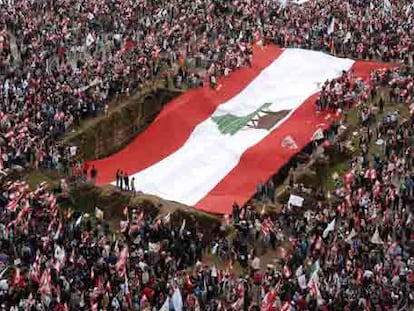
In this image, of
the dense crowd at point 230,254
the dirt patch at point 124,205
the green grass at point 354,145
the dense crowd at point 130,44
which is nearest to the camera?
the dense crowd at point 230,254

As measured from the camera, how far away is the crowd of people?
3359 centimetres

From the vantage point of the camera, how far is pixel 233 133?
49.9 metres

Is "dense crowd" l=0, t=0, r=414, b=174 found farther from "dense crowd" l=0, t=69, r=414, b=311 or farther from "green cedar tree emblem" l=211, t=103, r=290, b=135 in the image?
"dense crowd" l=0, t=69, r=414, b=311

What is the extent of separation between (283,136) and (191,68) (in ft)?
40.2

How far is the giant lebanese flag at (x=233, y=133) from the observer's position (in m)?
44.9

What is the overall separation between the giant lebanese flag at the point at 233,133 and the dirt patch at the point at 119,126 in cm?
196

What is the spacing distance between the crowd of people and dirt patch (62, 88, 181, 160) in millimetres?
854

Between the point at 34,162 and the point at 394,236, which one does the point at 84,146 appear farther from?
the point at 394,236

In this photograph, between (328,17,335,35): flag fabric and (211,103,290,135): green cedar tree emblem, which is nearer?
(211,103,290,135): green cedar tree emblem

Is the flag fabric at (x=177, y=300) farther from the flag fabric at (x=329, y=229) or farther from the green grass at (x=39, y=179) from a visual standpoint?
the green grass at (x=39, y=179)

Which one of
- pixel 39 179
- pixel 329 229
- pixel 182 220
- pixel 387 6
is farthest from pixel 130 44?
pixel 329 229

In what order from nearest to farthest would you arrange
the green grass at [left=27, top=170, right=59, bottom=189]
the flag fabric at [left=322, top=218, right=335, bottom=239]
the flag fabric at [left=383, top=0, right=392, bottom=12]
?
the flag fabric at [left=322, top=218, right=335, bottom=239]
the green grass at [left=27, top=170, right=59, bottom=189]
the flag fabric at [left=383, top=0, right=392, bottom=12]

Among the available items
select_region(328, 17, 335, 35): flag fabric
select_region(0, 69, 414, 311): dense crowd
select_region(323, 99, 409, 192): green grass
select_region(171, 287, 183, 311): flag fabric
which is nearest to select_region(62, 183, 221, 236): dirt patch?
select_region(0, 69, 414, 311): dense crowd

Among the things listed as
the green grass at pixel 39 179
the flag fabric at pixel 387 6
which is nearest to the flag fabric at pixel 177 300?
the green grass at pixel 39 179
